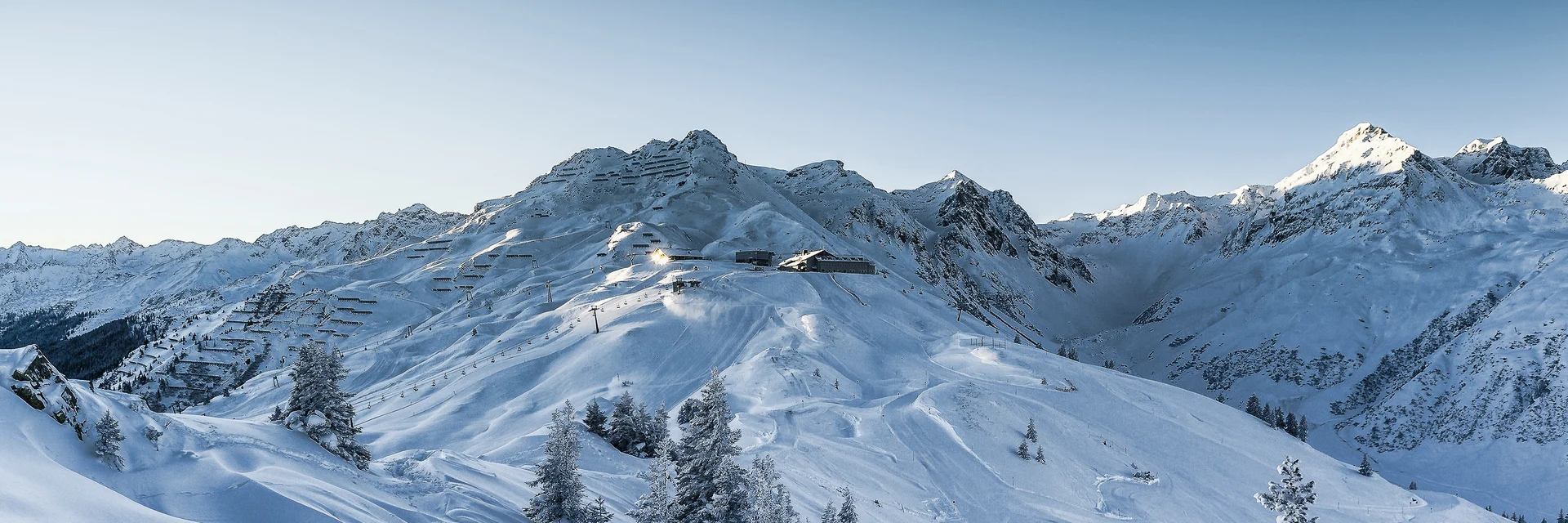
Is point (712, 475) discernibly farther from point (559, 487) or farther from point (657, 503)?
point (559, 487)

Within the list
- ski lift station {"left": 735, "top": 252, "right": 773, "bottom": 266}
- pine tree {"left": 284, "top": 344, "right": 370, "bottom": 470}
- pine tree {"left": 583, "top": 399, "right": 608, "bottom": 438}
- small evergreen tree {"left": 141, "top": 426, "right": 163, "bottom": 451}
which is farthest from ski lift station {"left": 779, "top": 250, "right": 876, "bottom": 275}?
small evergreen tree {"left": 141, "top": 426, "right": 163, "bottom": 451}

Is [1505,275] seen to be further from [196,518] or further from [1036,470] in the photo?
[196,518]

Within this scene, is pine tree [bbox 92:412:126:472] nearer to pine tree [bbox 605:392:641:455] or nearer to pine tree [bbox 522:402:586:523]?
pine tree [bbox 522:402:586:523]

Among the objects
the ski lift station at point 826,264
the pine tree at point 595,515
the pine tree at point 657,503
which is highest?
the ski lift station at point 826,264

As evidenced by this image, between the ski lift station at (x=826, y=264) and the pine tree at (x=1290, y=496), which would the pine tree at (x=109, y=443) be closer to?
the pine tree at (x=1290, y=496)

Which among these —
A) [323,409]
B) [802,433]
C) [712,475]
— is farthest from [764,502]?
[802,433]

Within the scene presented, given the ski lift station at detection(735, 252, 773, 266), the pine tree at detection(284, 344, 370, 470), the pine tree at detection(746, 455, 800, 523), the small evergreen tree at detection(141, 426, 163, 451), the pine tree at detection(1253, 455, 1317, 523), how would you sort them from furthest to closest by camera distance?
the ski lift station at detection(735, 252, 773, 266), the pine tree at detection(284, 344, 370, 470), the pine tree at detection(746, 455, 800, 523), the pine tree at detection(1253, 455, 1317, 523), the small evergreen tree at detection(141, 426, 163, 451)

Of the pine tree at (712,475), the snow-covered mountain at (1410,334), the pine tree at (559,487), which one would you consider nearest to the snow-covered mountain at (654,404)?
the pine tree at (559,487)
